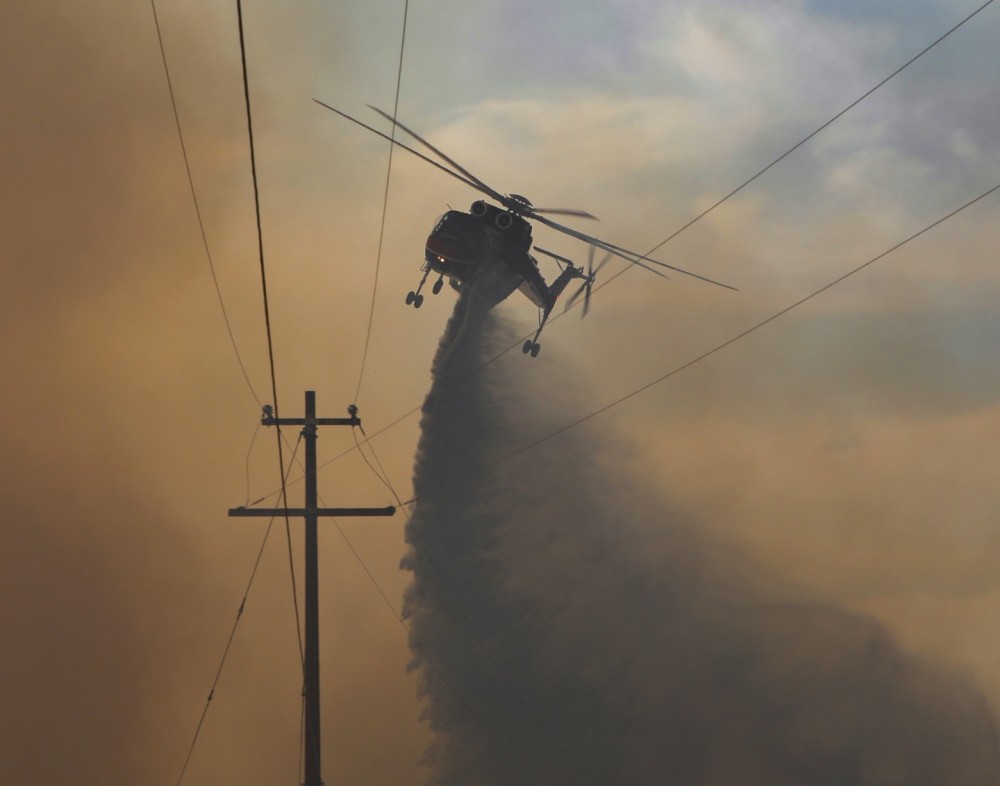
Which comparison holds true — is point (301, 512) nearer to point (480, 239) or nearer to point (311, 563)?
point (311, 563)

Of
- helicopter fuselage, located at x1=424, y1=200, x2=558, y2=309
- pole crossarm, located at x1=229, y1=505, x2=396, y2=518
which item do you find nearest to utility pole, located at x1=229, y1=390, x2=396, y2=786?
pole crossarm, located at x1=229, y1=505, x2=396, y2=518

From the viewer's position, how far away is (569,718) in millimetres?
50938

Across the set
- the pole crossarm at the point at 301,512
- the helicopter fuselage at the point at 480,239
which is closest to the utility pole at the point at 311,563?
the pole crossarm at the point at 301,512

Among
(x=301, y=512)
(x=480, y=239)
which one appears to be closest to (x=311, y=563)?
(x=301, y=512)

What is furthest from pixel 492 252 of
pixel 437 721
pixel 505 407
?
pixel 437 721

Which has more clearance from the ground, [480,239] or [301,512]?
[480,239]

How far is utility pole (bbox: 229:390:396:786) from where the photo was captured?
26.8 meters

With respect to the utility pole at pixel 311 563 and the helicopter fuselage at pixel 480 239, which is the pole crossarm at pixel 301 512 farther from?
the helicopter fuselage at pixel 480 239

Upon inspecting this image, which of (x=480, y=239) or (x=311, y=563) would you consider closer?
(x=311, y=563)

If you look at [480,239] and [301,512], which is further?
[480,239]

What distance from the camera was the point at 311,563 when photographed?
92.2ft

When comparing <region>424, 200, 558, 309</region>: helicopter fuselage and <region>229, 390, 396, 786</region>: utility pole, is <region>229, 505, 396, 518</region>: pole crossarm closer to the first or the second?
<region>229, 390, 396, 786</region>: utility pole

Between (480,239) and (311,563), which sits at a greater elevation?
(480,239)

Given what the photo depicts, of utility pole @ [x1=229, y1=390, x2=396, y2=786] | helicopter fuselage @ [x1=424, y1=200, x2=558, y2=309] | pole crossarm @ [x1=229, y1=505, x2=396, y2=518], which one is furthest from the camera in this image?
helicopter fuselage @ [x1=424, y1=200, x2=558, y2=309]
